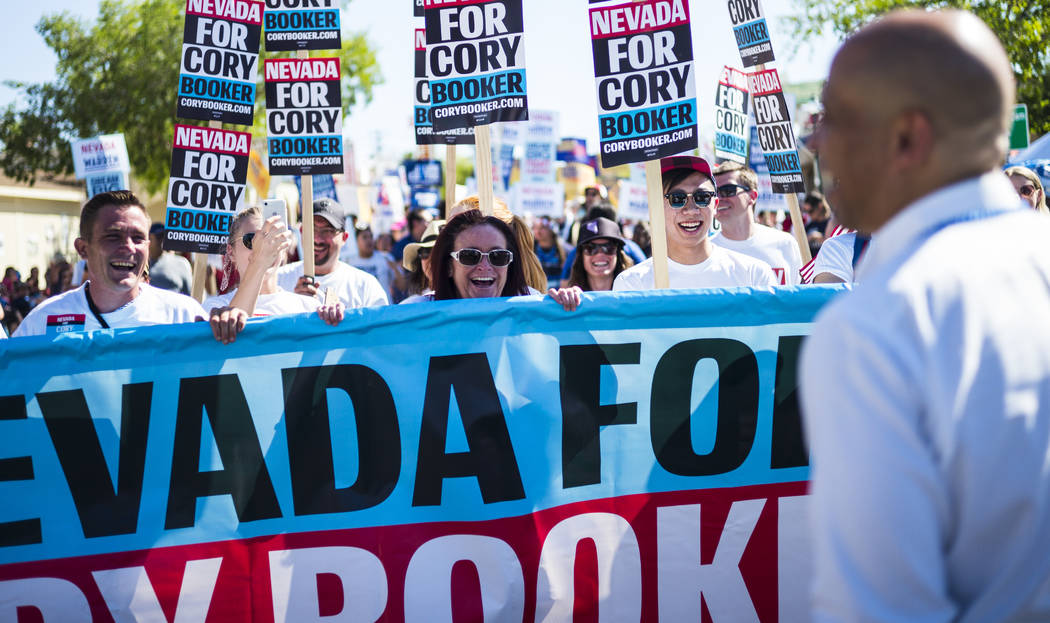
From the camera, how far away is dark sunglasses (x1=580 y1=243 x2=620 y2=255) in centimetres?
604

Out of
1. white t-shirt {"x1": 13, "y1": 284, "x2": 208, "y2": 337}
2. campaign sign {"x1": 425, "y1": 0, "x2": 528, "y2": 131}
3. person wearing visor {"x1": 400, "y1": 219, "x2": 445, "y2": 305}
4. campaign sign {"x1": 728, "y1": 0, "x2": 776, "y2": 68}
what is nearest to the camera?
white t-shirt {"x1": 13, "y1": 284, "x2": 208, "y2": 337}

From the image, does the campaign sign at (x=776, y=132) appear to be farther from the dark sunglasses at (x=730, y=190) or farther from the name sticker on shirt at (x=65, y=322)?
the name sticker on shirt at (x=65, y=322)

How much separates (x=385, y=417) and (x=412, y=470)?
8.4 inches

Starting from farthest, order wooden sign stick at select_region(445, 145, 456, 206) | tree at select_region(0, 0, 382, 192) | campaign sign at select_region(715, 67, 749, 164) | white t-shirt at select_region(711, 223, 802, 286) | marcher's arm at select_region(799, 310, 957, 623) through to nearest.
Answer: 1. tree at select_region(0, 0, 382, 192)
2. campaign sign at select_region(715, 67, 749, 164)
3. wooden sign stick at select_region(445, 145, 456, 206)
4. white t-shirt at select_region(711, 223, 802, 286)
5. marcher's arm at select_region(799, 310, 957, 623)

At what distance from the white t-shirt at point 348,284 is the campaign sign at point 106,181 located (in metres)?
5.53

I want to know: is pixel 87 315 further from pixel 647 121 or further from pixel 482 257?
pixel 647 121

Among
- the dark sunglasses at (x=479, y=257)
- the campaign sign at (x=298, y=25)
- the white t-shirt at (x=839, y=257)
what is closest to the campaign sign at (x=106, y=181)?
the campaign sign at (x=298, y=25)

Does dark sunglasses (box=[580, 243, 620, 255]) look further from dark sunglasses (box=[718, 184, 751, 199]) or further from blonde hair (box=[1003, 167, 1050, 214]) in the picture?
blonde hair (box=[1003, 167, 1050, 214])

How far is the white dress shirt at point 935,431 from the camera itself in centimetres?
119

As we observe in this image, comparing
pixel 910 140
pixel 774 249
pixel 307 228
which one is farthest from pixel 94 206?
pixel 774 249

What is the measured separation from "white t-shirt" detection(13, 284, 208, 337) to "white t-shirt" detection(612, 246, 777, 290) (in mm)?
2105

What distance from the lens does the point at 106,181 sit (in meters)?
11.2

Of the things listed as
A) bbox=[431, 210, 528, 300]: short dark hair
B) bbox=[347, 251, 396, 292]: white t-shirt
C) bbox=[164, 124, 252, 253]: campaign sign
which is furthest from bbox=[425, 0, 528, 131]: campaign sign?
bbox=[347, 251, 396, 292]: white t-shirt

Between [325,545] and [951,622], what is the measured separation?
8.02 ft
